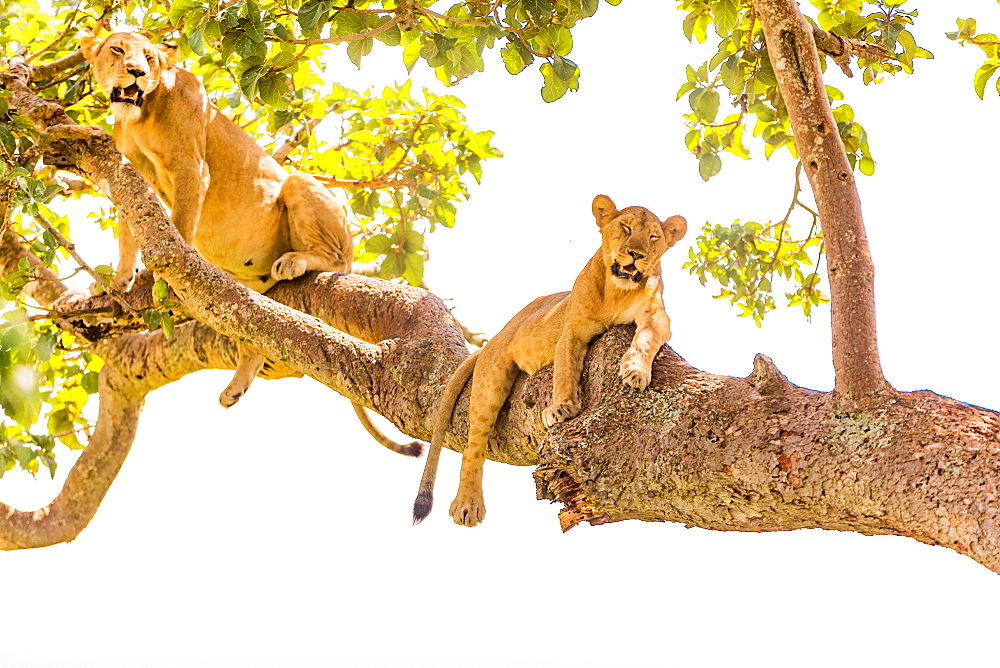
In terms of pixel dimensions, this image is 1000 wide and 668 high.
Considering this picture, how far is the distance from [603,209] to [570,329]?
647 millimetres

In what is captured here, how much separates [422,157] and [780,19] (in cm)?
352

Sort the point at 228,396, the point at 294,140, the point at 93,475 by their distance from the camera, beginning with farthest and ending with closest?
the point at 294,140
the point at 93,475
the point at 228,396

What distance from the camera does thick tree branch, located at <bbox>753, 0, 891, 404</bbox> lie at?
306 cm

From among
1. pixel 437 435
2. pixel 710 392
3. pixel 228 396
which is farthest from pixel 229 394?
pixel 710 392

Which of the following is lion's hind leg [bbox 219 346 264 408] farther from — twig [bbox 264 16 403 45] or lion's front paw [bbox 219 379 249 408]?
twig [bbox 264 16 403 45]

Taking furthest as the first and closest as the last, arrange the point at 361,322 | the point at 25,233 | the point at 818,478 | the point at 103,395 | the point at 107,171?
the point at 25,233 → the point at 103,395 → the point at 361,322 → the point at 107,171 → the point at 818,478

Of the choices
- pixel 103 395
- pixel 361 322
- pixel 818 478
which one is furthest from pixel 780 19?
pixel 103 395

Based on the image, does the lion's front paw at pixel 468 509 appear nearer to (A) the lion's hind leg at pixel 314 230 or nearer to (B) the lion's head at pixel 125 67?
(A) the lion's hind leg at pixel 314 230

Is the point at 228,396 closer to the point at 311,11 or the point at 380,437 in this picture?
the point at 380,437

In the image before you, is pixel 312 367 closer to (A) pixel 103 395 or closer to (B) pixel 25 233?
(A) pixel 103 395

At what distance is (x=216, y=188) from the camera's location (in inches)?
224

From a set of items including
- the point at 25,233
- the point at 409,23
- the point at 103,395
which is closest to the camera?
the point at 409,23

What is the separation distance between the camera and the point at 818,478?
2.77 m

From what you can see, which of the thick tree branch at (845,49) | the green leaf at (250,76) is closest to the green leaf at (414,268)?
the green leaf at (250,76)
